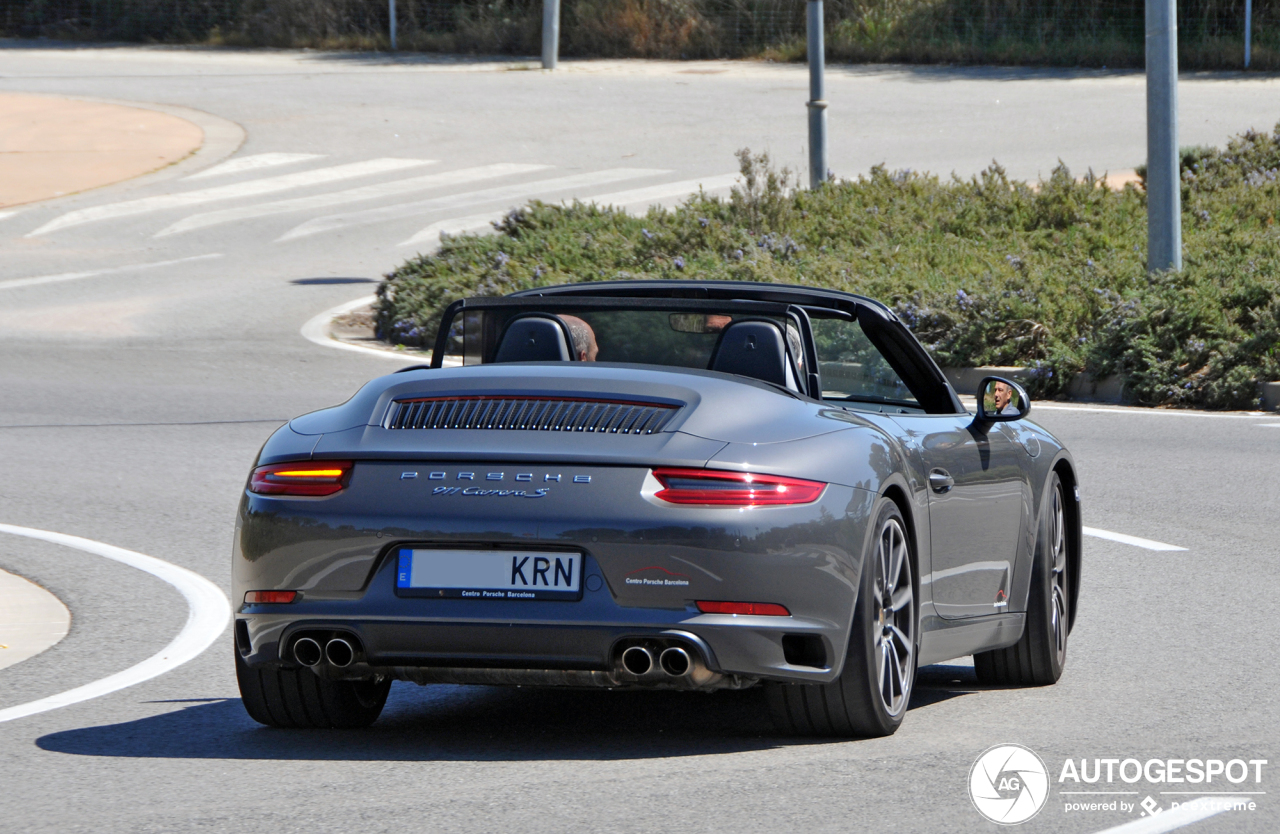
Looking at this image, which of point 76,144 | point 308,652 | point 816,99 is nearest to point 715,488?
point 308,652

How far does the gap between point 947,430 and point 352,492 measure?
1926 mm

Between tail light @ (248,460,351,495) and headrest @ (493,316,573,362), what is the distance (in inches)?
33.9

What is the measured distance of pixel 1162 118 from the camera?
50.1ft

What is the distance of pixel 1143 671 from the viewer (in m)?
6.26

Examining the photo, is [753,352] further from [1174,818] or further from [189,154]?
[189,154]

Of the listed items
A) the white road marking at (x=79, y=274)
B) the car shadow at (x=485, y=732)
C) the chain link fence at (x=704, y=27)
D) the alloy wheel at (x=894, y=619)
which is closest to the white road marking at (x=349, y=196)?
the white road marking at (x=79, y=274)

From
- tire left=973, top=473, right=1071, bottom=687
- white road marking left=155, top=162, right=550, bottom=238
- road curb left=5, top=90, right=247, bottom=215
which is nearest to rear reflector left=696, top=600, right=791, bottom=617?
tire left=973, top=473, right=1071, bottom=687

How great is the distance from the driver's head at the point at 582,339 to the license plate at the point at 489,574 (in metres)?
1.05

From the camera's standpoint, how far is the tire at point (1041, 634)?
6.19 m

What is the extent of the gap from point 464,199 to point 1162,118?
13.3 metres

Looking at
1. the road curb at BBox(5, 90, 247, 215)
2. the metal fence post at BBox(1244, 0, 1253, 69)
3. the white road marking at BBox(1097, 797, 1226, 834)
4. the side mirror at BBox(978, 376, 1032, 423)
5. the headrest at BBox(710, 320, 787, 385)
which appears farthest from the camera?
the metal fence post at BBox(1244, 0, 1253, 69)

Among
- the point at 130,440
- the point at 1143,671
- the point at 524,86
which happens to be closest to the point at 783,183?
the point at 130,440

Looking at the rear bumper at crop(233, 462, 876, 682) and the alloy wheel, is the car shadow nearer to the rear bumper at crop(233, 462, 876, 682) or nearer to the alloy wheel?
the alloy wheel

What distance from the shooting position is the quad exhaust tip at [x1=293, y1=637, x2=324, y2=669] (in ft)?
16.0
